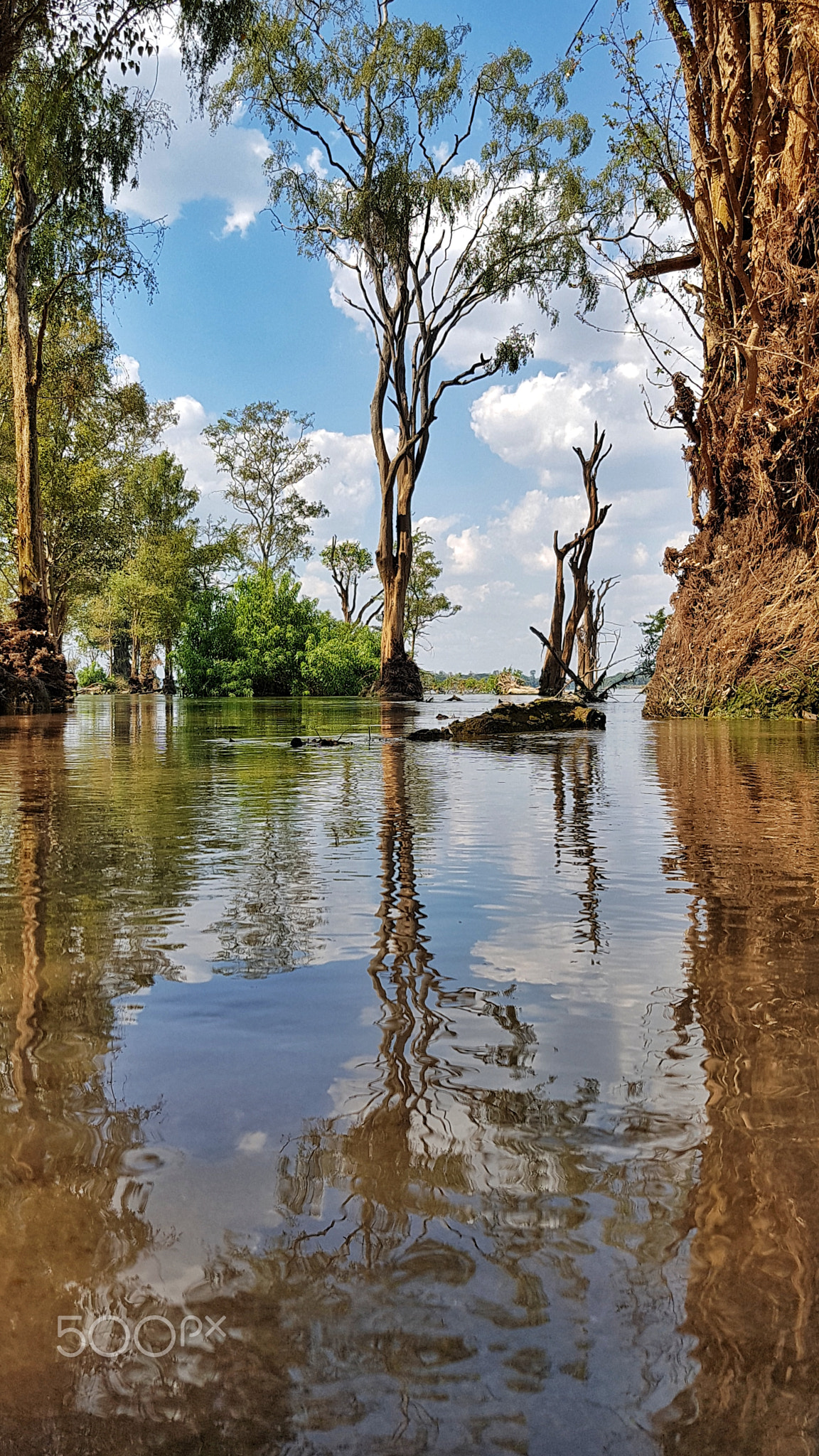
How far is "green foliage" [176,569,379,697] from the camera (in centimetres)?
3064

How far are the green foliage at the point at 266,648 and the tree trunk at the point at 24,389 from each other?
1588 centimetres

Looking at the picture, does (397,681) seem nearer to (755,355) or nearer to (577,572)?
(577,572)

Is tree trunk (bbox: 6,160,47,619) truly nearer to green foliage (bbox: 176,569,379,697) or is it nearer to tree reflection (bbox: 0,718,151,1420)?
tree reflection (bbox: 0,718,151,1420)

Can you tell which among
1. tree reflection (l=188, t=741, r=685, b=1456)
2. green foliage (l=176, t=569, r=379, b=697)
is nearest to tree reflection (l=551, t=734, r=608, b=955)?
tree reflection (l=188, t=741, r=685, b=1456)

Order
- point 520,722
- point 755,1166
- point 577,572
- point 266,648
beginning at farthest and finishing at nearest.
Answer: point 266,648, point 577,572, point 520,722, point 755,1166

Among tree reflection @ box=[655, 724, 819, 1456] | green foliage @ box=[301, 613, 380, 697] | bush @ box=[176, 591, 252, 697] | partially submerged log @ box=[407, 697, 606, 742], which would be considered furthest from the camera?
bush @ box=[176, 591, 252, 697]

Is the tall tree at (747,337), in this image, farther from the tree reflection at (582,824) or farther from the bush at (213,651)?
the bush at (213,651)

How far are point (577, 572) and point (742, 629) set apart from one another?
13025mm

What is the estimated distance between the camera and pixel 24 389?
14.3 m

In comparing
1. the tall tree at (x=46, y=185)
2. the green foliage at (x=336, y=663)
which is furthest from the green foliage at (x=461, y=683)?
the tall tree at (x=46, y=185)

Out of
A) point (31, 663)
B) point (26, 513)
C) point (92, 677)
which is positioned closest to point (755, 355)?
point (31, 663)

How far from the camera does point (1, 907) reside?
5.40 ft

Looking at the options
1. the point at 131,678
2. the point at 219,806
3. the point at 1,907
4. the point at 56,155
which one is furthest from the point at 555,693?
the point at 131,678

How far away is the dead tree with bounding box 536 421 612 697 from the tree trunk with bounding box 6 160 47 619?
1223 centimetres
